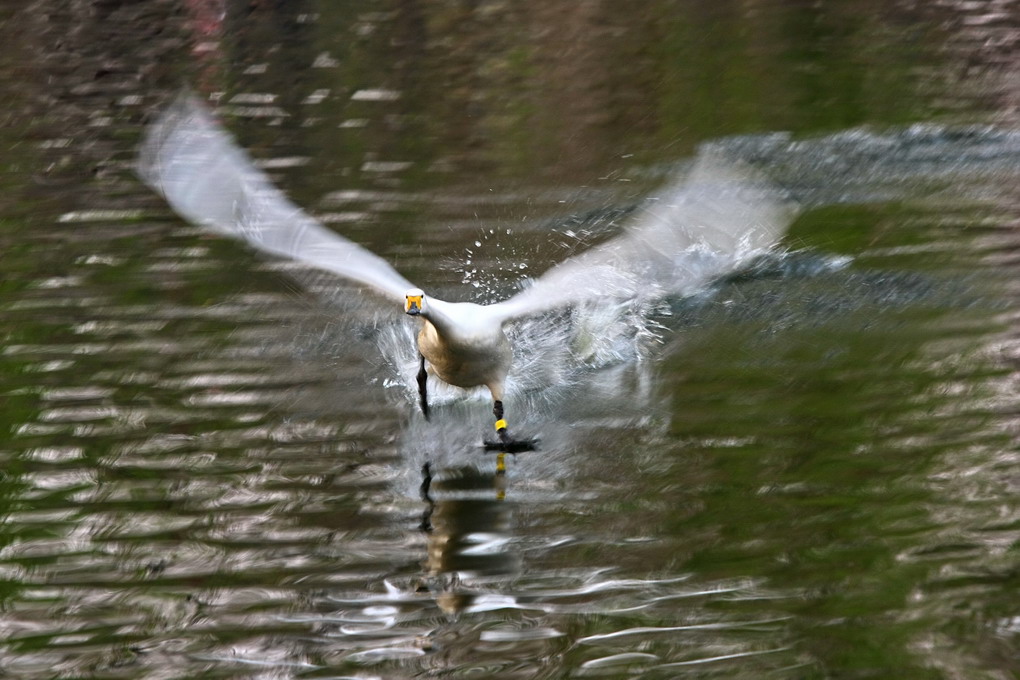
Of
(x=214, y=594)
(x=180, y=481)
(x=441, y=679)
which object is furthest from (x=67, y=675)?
(x=180, y=481)

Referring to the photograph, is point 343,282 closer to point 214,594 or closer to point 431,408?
point 431,408

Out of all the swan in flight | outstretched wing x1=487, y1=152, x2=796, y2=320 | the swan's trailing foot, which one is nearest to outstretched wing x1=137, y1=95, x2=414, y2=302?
the swan in flight

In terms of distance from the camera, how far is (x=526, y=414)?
9031 mm

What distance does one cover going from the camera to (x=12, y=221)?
1255 centimetres

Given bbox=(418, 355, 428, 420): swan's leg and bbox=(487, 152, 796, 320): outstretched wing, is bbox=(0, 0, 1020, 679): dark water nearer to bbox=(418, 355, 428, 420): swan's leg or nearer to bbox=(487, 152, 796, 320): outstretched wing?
bbox=(418, 355, 428, 420): swan's leg

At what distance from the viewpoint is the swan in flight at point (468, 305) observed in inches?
320

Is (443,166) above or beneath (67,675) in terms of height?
beneath

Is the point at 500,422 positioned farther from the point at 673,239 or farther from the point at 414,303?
the point at 673,239

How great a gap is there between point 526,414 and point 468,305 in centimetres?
82

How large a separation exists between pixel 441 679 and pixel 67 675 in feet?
4.77

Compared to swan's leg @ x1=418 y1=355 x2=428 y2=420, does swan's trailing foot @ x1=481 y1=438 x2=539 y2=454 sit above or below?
above

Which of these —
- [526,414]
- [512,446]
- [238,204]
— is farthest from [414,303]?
[526,414]

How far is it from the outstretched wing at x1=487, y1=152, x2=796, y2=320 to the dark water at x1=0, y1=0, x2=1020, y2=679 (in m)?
0.72

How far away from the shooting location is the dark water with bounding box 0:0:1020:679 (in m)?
6.12
